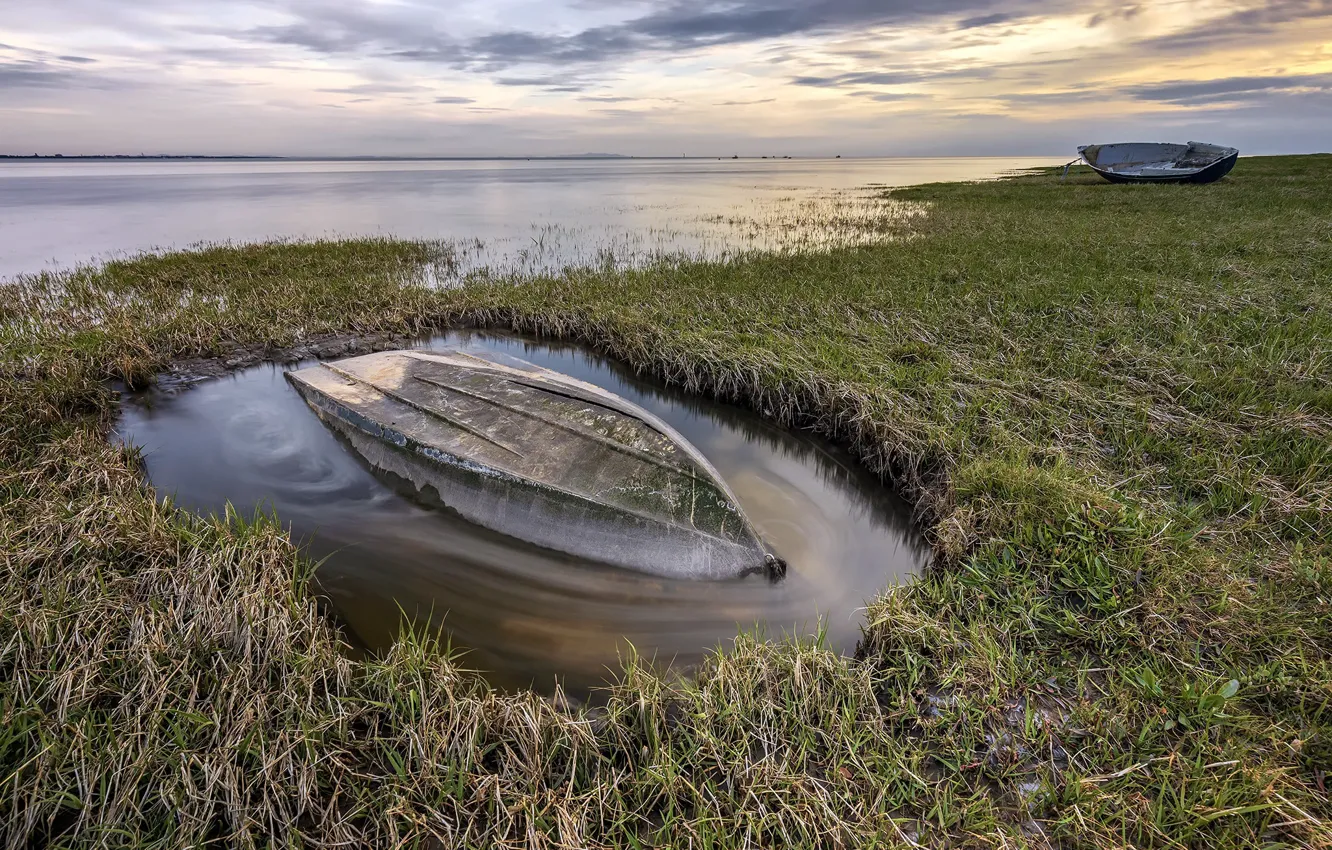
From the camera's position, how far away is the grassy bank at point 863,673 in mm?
2701

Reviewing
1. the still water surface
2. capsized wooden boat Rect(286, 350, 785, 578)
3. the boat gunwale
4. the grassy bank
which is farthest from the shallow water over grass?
the still water surface

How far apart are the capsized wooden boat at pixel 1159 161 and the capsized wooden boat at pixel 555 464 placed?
36.1 m

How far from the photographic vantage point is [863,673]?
3.50 m

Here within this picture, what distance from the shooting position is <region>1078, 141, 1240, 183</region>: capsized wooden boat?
2846 centimetres

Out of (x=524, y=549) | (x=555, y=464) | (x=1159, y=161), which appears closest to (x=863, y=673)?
(x=524, y=549)

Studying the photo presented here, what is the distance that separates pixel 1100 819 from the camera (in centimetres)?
266

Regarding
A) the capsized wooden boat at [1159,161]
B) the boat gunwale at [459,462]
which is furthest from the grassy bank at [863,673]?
the capsized wooden boat at [1159,161]

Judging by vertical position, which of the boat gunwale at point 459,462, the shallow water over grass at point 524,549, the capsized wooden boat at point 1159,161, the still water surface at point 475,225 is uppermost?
the capsized wooden boat at point 1159,161

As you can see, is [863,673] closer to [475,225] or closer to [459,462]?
[459,462]

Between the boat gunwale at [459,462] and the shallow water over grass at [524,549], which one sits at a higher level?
the boat gunwale at [459,462]

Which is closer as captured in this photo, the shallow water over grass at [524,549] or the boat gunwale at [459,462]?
the shallow water over grass at [524,549]

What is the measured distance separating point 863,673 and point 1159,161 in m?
44.8

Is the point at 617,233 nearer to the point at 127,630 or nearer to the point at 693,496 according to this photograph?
the point at 693,496

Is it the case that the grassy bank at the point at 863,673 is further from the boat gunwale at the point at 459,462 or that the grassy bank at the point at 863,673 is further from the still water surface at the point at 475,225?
the still water surface at the point at 475,225
